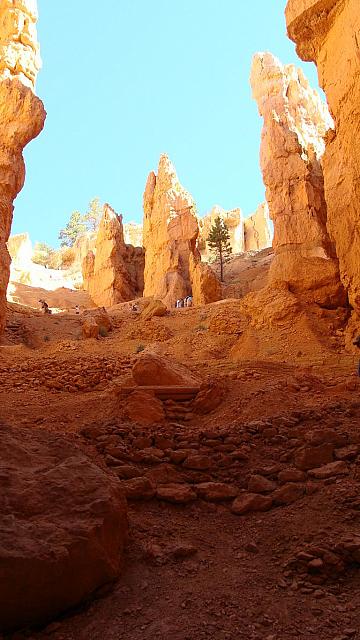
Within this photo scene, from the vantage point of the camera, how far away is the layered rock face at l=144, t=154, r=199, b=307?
33469 millimetres

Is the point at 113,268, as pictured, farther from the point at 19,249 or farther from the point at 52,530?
the point at 52,530

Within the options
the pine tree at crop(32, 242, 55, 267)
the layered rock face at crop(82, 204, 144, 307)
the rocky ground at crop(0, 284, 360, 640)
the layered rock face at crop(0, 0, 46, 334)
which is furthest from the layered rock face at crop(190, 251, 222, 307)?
the pine tree at crop(32, 242, 55, 267)

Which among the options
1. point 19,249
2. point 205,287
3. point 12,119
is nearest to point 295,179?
point 205,287

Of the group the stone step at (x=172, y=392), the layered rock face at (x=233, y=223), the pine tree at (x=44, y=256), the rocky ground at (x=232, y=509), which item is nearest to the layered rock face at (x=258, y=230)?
the layered rock face at (x=233, y=223)

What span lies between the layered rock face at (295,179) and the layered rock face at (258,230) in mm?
29042

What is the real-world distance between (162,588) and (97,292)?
1419 inches

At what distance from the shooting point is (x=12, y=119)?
1841 cm

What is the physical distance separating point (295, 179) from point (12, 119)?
13.1m

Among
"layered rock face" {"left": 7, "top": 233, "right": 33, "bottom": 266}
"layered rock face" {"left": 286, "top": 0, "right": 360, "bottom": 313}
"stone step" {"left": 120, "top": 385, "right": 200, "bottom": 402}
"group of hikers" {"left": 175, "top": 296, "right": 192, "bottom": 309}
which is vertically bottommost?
"stone step" {"left": 120, "top": 385, "right": 200, "bottom": 402}

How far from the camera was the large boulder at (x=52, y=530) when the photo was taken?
2605 mm

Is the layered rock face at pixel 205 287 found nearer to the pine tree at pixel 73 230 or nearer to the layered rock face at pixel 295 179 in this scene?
the layered rock face at pixel 295 179

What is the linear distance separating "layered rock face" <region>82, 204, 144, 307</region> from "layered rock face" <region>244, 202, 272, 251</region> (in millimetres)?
23102

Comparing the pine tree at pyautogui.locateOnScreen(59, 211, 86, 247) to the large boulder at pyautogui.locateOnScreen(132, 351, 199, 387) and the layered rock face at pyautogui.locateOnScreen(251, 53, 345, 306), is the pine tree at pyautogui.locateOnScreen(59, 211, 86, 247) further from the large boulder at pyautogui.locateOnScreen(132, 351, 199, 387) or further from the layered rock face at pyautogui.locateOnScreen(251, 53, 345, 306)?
the large boulder at pyautogui.locateOnScreen(132, 351, 199, 387)

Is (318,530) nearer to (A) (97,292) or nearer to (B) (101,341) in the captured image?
(B) (101,341)
